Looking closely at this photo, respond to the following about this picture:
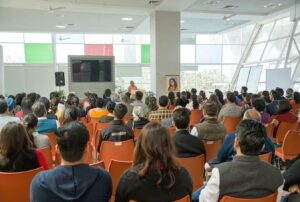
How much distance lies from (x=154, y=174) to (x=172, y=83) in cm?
955

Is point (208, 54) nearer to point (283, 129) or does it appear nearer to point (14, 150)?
point (283, 129)

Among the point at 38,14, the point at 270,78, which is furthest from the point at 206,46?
the point at 38,14

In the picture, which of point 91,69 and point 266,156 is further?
point 91,69

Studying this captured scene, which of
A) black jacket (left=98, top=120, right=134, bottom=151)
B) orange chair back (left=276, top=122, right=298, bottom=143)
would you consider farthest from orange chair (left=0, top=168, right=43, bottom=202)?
orange chair back (left=276, top=122, right=298, bottom=143)

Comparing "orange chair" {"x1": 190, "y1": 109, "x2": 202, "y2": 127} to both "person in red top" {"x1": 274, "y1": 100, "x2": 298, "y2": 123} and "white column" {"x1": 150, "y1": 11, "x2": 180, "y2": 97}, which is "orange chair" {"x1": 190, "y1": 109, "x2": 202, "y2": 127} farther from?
"white column" {"x1": 150, "y1": 11, "x2": 180, "y2": 97}

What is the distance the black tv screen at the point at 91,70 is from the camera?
12891mm

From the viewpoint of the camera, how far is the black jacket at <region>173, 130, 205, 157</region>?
3012mm

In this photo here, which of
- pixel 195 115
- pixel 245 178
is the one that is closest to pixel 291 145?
pixel 245 178

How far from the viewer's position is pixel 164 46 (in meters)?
11.0

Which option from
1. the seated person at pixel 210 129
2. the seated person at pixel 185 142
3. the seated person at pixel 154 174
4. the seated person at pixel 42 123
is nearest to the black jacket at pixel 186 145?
the seated person at pixel 185 142

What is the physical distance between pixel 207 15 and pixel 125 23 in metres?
3.82

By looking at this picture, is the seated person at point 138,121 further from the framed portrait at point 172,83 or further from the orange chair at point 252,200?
the framed portrait at point 172,83

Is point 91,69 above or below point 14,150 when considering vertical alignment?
above

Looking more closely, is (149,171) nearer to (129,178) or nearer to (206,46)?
(129,178)
